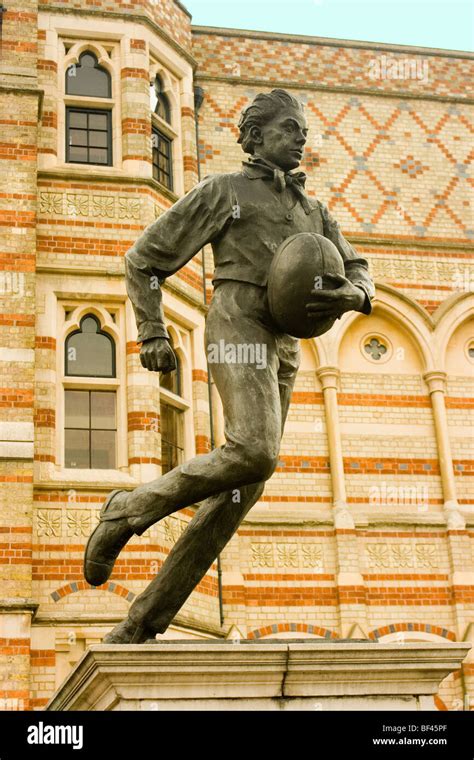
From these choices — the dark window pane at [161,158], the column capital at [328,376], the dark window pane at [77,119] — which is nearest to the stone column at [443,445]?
the column capital at [328,376]

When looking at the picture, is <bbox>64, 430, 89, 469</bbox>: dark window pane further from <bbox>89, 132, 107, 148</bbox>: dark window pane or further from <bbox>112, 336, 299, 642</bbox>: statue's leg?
<bbox>112, 336, 299, 642</bbox>: statue's leg

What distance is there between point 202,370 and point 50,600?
3647 mm

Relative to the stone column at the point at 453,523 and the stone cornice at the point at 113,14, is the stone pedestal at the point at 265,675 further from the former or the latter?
the stone cornice at the point at 113,14

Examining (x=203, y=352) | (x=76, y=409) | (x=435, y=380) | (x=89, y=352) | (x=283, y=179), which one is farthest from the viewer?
(x=435, y=380)

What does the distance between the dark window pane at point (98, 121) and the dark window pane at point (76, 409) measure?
143 inches

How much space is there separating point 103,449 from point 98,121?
436cm

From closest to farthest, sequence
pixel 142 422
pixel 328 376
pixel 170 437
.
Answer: pixel 142 422, pixel 170 437, pixel 328 376

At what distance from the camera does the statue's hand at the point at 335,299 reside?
516 centimetres

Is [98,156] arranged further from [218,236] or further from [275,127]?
[218,236]

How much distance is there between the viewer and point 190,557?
209 inches

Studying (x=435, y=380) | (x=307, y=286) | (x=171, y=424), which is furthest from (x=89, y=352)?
(x=307, y=286)

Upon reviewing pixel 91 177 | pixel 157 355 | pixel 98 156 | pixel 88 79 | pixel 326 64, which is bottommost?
pixel 157 355
